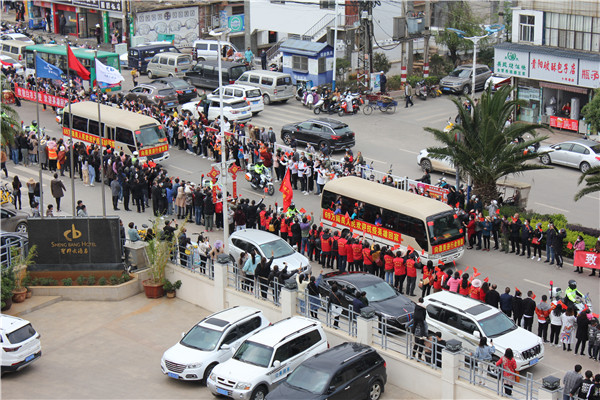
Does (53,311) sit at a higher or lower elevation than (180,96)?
lower

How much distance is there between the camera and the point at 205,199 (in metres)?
32.2

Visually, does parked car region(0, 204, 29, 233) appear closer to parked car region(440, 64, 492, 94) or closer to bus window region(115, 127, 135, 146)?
bus window region(115, 127, 135, 146)

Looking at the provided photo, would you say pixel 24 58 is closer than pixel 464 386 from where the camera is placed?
No

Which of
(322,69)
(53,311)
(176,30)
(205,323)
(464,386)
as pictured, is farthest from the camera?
(176,30)

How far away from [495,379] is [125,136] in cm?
2317

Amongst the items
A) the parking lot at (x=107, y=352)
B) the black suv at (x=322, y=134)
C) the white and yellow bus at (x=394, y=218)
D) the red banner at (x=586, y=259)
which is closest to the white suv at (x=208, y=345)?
the parking lot at (x=107, y=352)

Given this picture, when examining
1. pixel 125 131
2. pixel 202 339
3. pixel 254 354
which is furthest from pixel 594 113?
pixel 254 354

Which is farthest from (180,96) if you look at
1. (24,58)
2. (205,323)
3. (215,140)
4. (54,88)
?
Answer: (205,323)

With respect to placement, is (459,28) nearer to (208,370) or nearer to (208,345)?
(208,345)

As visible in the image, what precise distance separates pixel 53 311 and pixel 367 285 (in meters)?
9.18

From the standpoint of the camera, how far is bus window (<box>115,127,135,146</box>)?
1495 inches

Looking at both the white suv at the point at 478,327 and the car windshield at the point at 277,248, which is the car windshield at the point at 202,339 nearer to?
the white suv at the point at 478,327

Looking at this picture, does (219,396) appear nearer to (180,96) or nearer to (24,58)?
(180,96)

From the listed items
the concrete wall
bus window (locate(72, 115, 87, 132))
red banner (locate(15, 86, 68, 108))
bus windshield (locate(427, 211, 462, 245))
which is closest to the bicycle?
bus window (locate(72, 115, 87, 132))
